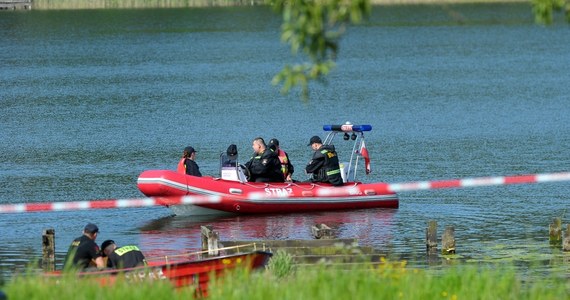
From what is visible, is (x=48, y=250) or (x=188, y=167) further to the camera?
(x=188, y=167)

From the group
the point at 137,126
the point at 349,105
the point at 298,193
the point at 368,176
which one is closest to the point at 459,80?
the point at 349,105

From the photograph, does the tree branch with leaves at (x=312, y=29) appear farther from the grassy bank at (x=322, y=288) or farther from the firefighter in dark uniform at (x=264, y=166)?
the firefighter in dark uniform at (x=264, y=166)

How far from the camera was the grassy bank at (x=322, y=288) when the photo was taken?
11.1 m

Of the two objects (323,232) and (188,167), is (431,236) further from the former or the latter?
(188,167)

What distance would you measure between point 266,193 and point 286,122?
1511 centimetres

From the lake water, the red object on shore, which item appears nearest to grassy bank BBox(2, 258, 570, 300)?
the red object on shore

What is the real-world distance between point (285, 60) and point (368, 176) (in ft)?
113

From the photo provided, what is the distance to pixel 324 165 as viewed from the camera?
909 inches

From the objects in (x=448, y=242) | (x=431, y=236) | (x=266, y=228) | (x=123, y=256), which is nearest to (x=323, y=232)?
(x=431, y=236)

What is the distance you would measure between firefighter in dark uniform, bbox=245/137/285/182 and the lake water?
708 mm

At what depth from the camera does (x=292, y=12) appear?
10680 mm

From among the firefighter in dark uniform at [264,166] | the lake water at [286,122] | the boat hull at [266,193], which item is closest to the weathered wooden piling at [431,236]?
the lake water at [286,122]

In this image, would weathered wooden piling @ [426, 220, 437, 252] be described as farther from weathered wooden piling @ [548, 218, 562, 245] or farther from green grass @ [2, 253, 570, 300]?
green grass @ [2, 253, 570, 300]

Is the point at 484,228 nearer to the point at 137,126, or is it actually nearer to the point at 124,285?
the point at 124,285
